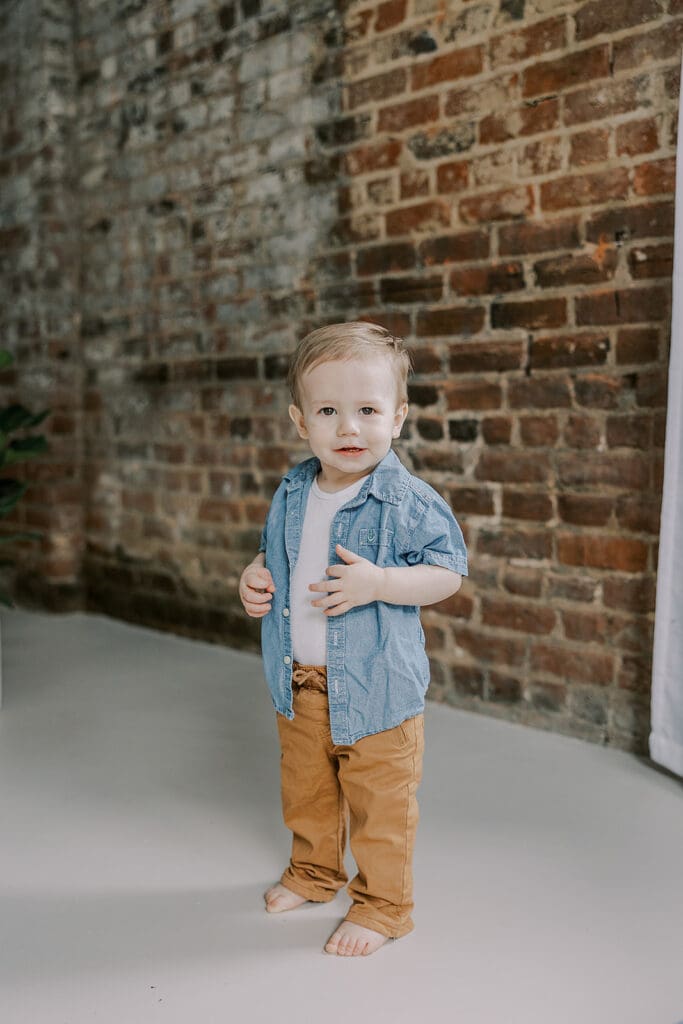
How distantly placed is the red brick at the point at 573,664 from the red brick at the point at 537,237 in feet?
3.40

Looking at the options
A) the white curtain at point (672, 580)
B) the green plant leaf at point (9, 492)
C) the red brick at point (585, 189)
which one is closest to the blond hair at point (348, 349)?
the white curtain at point (672, 580)

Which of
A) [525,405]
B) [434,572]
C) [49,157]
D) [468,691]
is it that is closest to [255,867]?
[434,572]

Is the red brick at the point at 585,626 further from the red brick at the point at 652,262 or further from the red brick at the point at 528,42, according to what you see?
the red brick at the point at 528,42

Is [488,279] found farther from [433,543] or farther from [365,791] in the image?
[365,791]

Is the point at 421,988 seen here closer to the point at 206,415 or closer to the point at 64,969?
the point at 64,969

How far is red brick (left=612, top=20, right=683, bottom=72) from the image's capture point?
217cm

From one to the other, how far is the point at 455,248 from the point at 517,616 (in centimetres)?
103

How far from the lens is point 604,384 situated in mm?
2373

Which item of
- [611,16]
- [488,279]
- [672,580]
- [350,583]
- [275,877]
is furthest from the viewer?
[488,279]

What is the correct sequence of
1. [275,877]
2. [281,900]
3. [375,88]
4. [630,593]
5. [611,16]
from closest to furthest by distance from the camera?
1. [281,900]
2. [275,877]
3. [611,16]
4. [630,593]
5. [375,88]

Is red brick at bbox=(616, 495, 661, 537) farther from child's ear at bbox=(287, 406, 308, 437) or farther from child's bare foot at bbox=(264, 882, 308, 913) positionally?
child's bare foot at bbox=(264, 882, 308, 913)

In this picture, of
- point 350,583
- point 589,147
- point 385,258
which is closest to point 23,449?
point 385,258

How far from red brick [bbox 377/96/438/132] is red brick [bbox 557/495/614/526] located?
1139mm

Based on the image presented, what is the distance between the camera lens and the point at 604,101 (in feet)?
7.56
